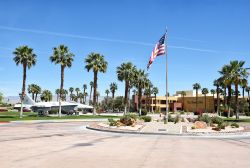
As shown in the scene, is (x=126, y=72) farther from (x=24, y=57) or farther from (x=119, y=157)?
(x=119, y=157)

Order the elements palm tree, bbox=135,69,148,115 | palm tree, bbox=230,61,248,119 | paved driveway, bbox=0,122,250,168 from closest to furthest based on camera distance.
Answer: paved driveway, bbox=0,122,250,168 → palm tree, bbox=230,61,248,119 → palm tree, bbox=135,69,148,115

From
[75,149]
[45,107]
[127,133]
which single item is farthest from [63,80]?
[75,149]

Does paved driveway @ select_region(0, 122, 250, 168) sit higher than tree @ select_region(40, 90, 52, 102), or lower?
lower

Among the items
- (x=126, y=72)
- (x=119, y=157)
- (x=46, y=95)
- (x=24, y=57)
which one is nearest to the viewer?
(x=119, y=157)

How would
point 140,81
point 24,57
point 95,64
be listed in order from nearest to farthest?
1. point 24,57
2. point 95,64
3. point 140,81

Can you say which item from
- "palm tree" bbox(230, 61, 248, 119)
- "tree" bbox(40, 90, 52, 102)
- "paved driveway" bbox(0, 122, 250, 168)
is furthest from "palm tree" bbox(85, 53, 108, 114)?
"tree" bbox(40, 90, 52, 102)

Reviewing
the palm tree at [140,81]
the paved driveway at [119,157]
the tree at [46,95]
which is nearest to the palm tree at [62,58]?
the palm tree at [140,81]

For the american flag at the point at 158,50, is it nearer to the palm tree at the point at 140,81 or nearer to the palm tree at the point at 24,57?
the palm tree at the point at 24,57

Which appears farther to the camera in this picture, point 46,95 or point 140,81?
point 46,95

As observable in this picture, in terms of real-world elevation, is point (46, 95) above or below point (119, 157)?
above

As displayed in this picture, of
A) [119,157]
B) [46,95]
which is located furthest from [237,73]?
[46,95]

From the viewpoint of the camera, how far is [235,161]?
51.6 feet

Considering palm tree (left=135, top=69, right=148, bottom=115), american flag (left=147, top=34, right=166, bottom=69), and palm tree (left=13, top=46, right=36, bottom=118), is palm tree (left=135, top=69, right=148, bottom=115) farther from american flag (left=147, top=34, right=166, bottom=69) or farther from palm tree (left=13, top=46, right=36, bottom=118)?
american flag (left=147, top=34, right=166, bottom=69)

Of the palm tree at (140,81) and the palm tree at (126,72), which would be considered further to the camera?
the palm tree at (140,81)
